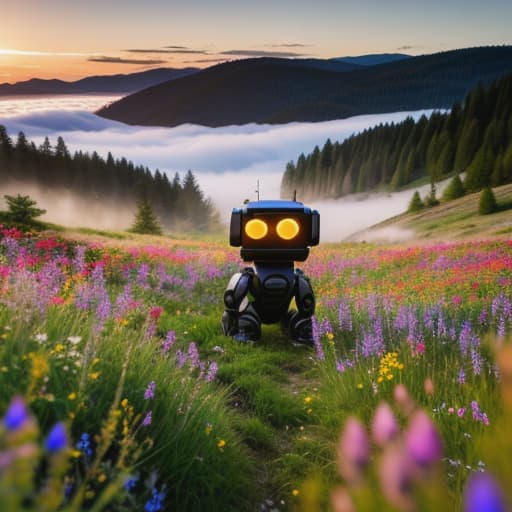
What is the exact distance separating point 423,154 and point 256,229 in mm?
80233

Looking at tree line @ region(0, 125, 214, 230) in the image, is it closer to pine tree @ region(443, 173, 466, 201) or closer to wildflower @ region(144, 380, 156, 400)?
pine tree @ region(443, 173, 466, 201)

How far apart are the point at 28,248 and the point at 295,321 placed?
300 inches

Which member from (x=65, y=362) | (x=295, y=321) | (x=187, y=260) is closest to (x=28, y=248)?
(x=187, y=260)

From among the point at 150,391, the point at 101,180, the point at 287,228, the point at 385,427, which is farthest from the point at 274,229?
the point at 101,180

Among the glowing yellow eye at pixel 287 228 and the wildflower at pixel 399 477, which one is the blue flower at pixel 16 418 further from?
the glowing yellow eye at pixel 287 228

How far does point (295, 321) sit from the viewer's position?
6.76 metres

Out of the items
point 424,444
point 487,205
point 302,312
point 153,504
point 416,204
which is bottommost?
point 416,204

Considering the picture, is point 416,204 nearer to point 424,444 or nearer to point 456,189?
point 456,189

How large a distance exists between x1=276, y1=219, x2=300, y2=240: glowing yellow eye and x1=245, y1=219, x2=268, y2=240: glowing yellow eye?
0.17 m

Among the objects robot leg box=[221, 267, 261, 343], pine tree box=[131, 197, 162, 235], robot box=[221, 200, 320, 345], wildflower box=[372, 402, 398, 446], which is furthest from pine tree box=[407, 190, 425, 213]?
wildflower box=[372, 402, 398, 446]

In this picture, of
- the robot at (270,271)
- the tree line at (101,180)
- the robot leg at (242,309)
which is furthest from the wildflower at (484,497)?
the tree line at (101,180)

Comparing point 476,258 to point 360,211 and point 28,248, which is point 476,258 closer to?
point 28,248

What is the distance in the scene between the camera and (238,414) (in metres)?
4.83

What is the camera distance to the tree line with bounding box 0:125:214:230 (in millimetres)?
71000
